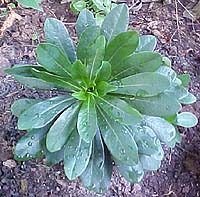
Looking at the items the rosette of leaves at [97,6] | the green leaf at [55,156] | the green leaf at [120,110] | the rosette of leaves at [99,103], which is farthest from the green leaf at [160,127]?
the rosette of leaves at [97,6]

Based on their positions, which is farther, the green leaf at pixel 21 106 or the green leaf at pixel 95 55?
the green leaf at pixel 21 106

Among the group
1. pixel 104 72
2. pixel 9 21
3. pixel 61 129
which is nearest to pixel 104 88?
pixel 104 72

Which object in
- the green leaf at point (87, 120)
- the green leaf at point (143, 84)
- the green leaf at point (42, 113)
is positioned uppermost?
the green leaf at point (143, 84)

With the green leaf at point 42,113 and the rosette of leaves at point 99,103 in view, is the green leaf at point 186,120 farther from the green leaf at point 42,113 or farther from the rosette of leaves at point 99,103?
the green leaf at point 42,113

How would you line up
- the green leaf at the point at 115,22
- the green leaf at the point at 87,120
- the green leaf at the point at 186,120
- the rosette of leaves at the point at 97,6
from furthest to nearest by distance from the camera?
the rosette of leaves at the point at 97,6, the green leaf at the point at 186,120, the green leaf at the point at 115,22, the green leaf at the point at 87,120

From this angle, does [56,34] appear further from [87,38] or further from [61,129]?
[61,129]

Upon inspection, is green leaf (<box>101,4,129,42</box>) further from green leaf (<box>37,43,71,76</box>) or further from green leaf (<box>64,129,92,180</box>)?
green leaf (<box>64,129,92,180</box>)

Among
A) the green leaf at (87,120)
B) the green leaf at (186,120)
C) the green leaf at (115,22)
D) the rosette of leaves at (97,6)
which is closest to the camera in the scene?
the green leaf at (87,120)
